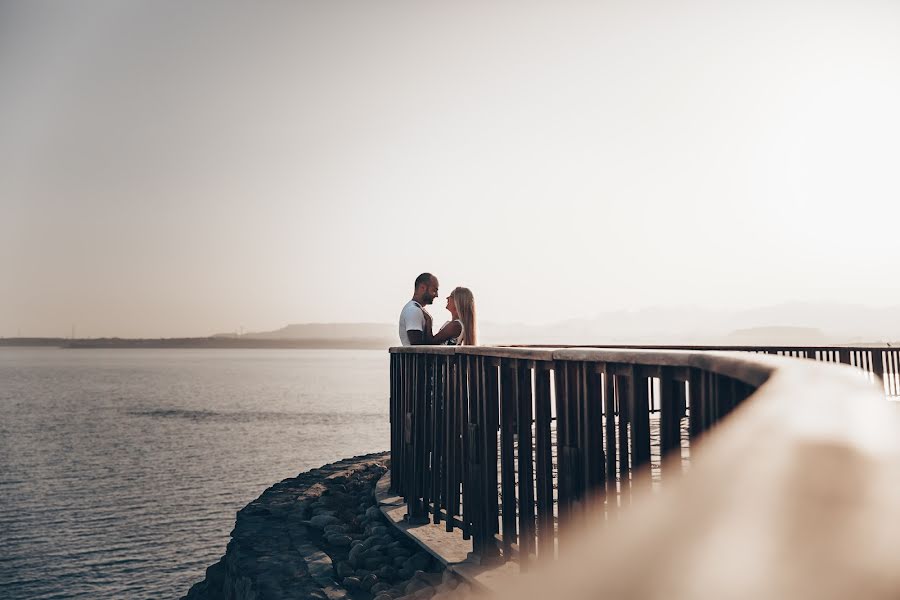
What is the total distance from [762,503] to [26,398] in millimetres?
94317

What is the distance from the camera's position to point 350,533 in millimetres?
6652

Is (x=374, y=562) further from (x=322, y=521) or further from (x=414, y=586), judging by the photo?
(x=322, y=521)

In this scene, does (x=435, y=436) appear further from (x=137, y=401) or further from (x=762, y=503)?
(x=137, y=401)

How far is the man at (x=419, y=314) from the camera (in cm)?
712

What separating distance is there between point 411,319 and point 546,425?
321 cm

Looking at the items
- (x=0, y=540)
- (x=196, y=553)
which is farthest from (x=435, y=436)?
(x=0, y=540)

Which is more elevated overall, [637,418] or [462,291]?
[462,291]

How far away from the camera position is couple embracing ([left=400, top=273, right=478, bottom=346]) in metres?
7.04

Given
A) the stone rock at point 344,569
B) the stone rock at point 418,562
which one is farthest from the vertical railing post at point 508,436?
the stone rock at point 344,569

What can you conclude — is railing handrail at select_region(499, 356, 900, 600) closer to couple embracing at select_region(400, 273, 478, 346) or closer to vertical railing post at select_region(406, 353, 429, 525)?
vertical railing post at select_region(406, 353, 429, 525)

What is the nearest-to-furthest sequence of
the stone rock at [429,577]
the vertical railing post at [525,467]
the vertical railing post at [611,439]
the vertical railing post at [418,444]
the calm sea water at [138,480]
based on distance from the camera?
1. the vertical railing post at [611,439]
2. the vertical railing post at [525,467]
3. the stone rock at [429,577]
4. the vertical railing post at [418,444]
5. the calm sea water at [138,480]

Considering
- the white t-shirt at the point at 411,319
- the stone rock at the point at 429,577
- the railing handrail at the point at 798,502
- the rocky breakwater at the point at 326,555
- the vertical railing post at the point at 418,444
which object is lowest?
the rocky breakwater at the point at 326,555

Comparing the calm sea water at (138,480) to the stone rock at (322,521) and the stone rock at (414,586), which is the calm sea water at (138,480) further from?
the stone rock at (414,586)

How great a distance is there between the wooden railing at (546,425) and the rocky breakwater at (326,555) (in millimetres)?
385
